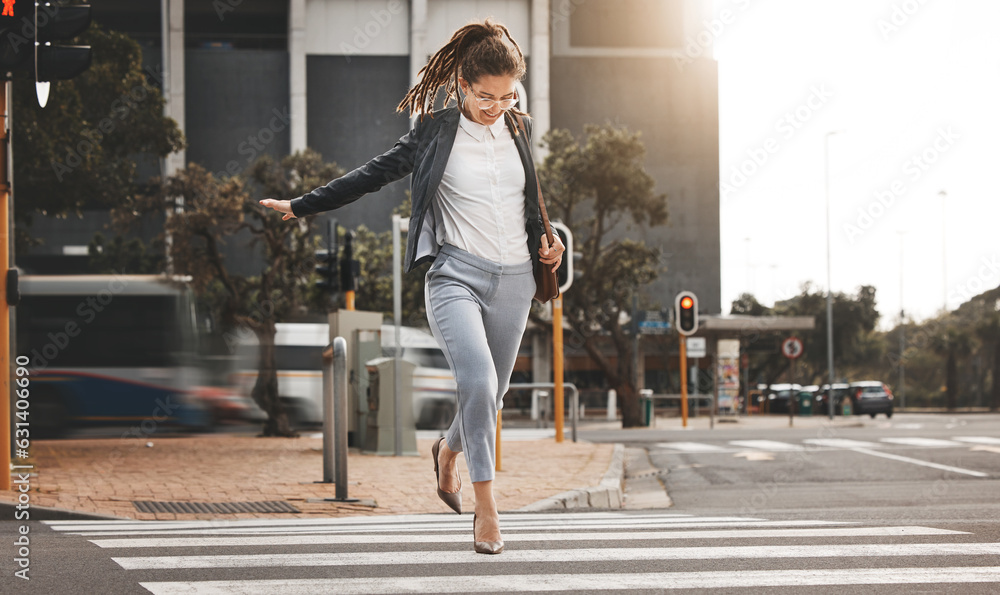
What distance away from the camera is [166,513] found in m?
7.45

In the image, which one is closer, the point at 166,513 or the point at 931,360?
the point at 166,513

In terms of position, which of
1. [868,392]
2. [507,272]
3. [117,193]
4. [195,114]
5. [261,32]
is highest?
[261,32]

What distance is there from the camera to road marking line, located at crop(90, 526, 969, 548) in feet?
15.9

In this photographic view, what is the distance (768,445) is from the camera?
57.2 feet

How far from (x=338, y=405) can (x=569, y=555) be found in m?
3.85

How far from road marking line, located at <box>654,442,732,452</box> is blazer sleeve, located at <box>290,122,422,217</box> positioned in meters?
13.0

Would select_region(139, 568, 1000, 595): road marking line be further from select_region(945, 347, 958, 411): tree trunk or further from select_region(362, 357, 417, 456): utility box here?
select_region(945, 347, 958, 411): tree trunk

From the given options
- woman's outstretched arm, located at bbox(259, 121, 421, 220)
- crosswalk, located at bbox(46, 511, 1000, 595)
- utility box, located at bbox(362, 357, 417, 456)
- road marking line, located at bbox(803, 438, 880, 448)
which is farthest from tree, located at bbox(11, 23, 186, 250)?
road marking line, located at bbox(803, 438, 880, 448)

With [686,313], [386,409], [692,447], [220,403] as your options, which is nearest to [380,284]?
[220,403]

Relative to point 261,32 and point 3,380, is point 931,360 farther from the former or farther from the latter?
point 3,380

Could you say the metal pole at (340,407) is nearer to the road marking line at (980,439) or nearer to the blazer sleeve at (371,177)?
the blazer sleeve at (371,177)

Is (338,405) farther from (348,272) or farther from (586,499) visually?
(348,272)

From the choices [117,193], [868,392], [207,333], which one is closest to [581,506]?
[117,193]

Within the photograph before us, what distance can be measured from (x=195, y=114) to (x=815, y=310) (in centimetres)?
3566
